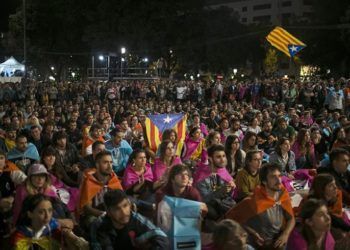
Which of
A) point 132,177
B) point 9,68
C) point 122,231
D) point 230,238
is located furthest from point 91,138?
point 9,68

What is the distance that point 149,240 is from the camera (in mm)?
4520

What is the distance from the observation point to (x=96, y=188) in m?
6.13

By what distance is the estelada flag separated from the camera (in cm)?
1121

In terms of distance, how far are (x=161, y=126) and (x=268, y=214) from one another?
21.8 feet

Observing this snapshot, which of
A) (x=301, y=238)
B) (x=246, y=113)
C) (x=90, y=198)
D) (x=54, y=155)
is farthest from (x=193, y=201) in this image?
(x=246, y=113)

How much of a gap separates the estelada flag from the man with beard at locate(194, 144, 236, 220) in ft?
13.9

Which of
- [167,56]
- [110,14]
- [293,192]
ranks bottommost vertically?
[293,192]

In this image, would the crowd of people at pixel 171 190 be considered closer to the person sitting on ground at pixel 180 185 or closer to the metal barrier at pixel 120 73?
the person sitting on ground at pixel 180 185

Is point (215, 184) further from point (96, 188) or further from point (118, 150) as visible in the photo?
point (118, 150)

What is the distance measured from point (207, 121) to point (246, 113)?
1931mm

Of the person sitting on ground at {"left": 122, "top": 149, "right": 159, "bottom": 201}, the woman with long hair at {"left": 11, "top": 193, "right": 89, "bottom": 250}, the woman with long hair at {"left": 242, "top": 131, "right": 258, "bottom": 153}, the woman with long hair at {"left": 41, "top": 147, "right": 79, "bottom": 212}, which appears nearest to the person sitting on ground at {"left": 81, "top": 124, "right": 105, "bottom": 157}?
the woman with long hair at {"left": 41, "top": 147, "right": 79, "bottom": 212}

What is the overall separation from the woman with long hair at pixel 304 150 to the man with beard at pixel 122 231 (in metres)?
5.61

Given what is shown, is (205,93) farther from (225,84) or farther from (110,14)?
(110,14)

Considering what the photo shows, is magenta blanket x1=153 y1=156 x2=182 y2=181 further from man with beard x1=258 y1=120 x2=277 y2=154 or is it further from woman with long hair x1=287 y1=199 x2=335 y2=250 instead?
man with beard x1=258 y1=120 x2=277 y2=154
